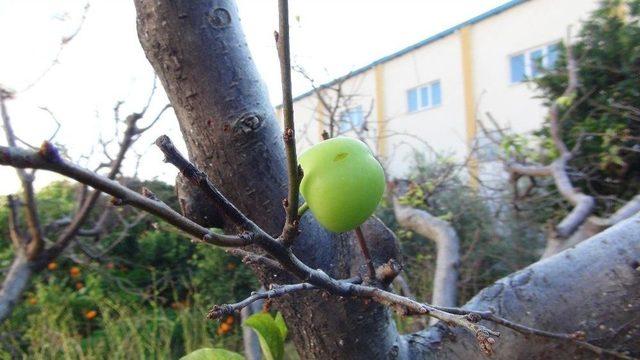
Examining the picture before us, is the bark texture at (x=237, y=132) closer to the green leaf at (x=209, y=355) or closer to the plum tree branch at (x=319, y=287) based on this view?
the green leaf at (x=209, y=355)

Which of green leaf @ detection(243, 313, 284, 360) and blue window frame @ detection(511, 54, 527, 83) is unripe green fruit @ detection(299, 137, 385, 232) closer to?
green leaf @ detection(243, 313, 284, 360)

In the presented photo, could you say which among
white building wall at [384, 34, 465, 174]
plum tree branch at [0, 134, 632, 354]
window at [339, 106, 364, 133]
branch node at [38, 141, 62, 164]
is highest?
white building wall at [384, 34, 465, 174]

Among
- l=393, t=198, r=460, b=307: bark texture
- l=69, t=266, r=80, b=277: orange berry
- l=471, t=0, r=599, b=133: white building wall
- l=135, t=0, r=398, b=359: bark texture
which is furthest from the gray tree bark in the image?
l=471, t=0, r=599, b=133: white building wall

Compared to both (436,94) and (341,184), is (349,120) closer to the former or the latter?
(341,184)

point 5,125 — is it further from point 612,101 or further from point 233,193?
point 612,101

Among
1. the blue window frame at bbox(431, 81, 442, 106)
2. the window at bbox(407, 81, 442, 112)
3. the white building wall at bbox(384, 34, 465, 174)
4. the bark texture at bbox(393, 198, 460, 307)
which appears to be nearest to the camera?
the bark texture at bbox(393, 198, 460, 307)

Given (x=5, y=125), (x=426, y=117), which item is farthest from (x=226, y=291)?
(x=426, y=117)

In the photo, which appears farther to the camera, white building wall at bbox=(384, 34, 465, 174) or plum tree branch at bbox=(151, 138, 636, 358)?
white building wall at bbox=(384, 34, 465, 174)

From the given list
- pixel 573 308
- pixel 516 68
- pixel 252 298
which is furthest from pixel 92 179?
pixel 516 68
